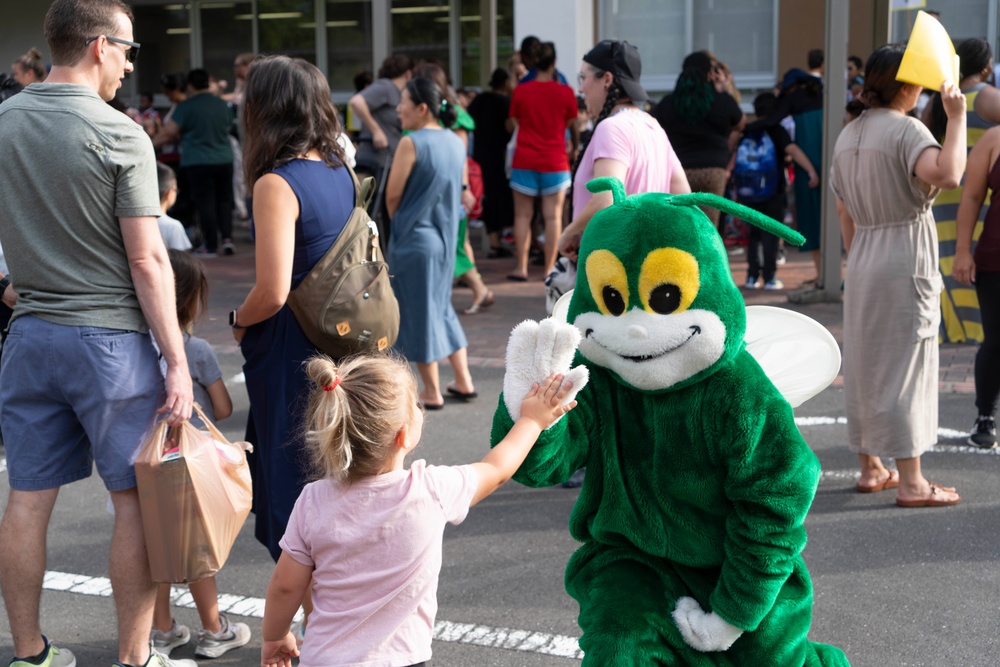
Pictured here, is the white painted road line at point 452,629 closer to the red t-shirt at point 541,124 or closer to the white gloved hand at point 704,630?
the white gloved hand at point 704,630

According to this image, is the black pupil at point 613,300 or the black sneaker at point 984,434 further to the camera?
the black sneaker at point 984,434

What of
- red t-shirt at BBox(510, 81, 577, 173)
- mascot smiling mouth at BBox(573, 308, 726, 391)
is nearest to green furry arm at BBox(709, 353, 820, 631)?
mascot smiling mouth at BBox(573, 308, 726, 391)

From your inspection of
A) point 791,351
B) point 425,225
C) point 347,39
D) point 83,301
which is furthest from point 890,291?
point 347,39

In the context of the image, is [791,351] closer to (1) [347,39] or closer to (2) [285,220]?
(2) [285,220]

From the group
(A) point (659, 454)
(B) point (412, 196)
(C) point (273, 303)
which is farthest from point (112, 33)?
(B) point (412, 196)

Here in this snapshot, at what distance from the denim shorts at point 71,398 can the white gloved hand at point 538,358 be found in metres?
1.27

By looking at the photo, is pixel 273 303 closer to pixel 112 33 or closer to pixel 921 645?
pixel 112 33

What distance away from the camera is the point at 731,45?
51.3 ft

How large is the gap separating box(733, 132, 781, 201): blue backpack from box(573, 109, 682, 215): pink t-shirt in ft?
16.0

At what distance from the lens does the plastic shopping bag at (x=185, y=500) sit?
3297 mm

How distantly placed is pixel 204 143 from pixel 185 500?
31.3ft

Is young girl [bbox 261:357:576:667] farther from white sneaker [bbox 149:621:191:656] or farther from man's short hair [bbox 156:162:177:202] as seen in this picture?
man's short hair [bbox 156:162:177:202]

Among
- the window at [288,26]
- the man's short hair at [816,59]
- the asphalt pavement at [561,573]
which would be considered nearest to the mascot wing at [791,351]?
the asphalt pavement at [561,573]

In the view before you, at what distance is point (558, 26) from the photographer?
13250mm
